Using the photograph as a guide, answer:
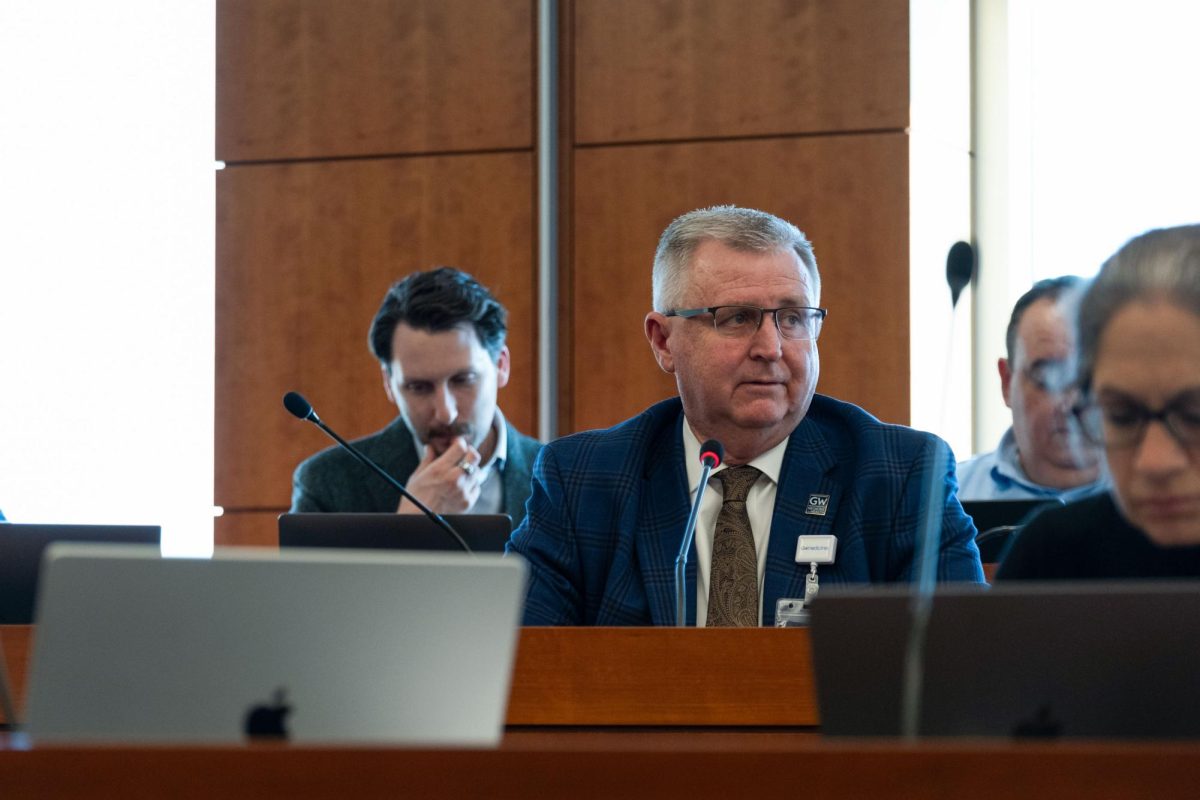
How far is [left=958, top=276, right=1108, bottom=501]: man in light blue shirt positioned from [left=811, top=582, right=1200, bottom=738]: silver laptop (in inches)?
88.9

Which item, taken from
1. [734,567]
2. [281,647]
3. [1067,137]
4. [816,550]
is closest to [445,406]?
[734,567]

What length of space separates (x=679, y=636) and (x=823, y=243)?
107 inches

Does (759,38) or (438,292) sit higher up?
(759,38)

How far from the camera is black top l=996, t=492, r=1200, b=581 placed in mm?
1670

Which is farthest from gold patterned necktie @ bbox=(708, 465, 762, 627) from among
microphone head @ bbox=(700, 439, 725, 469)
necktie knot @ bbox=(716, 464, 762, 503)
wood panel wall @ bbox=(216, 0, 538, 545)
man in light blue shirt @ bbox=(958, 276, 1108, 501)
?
wood panel wall @ bbox=(216, 0, 538, 545)

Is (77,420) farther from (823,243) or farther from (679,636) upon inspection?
(679,636)

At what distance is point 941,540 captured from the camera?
7.75ft

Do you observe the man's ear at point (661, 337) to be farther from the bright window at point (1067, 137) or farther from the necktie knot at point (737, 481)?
the bright window at point (1067, 137)

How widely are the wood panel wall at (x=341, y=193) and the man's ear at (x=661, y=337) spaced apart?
6.21 feet

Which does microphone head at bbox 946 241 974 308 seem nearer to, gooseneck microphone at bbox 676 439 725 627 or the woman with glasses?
the woman with glasses

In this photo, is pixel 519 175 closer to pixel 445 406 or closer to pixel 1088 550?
pixel 445 406

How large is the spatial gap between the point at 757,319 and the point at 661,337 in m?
0.24

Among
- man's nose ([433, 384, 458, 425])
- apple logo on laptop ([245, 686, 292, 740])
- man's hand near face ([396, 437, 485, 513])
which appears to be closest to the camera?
apple logo on laptop ([245, 686, 292, 740])

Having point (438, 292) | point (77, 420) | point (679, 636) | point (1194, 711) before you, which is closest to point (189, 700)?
point (1194, 711)
